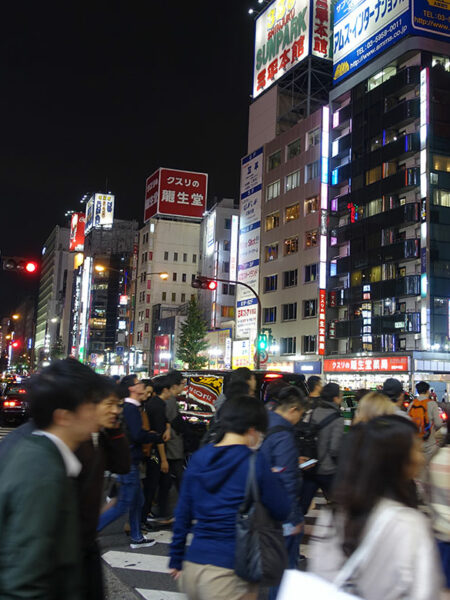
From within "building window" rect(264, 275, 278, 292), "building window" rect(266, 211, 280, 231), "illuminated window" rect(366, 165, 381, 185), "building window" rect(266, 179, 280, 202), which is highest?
"building window" rect(266, 179, 280, 202)

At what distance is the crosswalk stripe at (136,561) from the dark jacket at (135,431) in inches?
41.2

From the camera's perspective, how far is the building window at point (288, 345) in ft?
157

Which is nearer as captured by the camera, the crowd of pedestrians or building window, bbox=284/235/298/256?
Result: the crowd of pedestrians

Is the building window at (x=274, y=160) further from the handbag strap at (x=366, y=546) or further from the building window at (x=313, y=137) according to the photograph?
the handbag strap at (x=366, y=546)

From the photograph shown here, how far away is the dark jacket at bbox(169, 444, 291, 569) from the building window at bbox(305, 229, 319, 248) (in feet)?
145

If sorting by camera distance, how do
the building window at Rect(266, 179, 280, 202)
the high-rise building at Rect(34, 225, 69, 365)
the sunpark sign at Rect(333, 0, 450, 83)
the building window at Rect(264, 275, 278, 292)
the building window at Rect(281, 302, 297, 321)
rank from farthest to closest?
the high-rise building at Rect(34, 225, 69, 365), the building window at Rect(266, 179, 280, 202), the building window at Rect(264, 275, 278, 292), the building window at Rect(281, 302, 297, 321), the sunpark sign at Rect(333, 0, 450, 83)

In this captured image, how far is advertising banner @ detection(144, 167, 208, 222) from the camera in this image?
280ft

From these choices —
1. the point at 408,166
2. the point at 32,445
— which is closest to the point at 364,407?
the point at 32,445

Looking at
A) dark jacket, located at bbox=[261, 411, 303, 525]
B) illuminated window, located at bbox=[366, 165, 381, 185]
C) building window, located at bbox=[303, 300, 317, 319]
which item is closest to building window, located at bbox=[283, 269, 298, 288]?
building window, located at bbox=[303, 300, 317, 319]

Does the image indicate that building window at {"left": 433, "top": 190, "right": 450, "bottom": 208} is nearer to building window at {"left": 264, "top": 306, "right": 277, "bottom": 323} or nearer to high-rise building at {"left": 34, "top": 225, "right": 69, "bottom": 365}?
building window at {"left": 264, "top": 306, "right": 277, "bottom": 323}

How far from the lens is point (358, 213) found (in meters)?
42.9

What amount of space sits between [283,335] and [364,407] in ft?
142

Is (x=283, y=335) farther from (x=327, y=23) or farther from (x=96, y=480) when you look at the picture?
(x=96, y=480)

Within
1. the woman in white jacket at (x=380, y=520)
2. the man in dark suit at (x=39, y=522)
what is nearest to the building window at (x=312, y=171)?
the woman in white jacket at (x=380, y=520)
